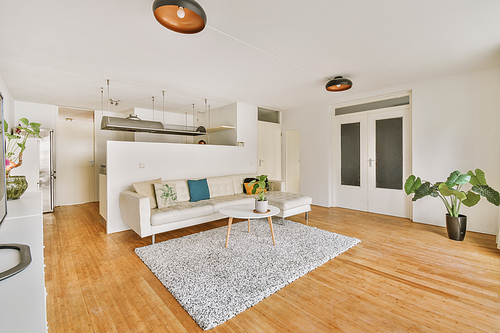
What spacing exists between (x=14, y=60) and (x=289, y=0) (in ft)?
12.2

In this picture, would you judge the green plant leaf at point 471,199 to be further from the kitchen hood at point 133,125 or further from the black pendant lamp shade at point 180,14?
the kitchen hood at point 133,125

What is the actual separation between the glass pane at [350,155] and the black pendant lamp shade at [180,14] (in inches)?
178

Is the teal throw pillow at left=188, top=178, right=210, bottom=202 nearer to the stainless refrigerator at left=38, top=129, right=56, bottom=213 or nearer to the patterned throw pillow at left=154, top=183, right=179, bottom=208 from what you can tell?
the patterned throw pillow at left=154, top=183, right=179, bottom=208

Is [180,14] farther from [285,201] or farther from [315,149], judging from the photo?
[315,149]

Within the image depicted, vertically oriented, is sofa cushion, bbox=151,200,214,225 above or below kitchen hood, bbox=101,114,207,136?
below

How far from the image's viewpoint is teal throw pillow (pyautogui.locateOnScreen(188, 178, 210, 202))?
438cm

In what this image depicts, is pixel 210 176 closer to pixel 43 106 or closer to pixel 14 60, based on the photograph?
pixel 14 60

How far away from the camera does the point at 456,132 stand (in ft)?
13.0

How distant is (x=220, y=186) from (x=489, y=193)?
4.32m

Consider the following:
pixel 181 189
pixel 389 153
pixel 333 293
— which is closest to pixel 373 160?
pixel 389 153

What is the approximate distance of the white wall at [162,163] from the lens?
3982 mm

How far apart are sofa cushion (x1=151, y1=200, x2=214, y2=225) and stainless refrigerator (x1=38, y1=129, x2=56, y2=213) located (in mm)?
3438

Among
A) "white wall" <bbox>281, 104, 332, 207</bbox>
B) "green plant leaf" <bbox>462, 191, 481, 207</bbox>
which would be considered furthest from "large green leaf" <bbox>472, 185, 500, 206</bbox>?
"white wall" <bbox>281, 104, 332, 207</bbox>

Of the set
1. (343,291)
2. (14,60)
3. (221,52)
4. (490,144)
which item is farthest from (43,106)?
(490,144)
